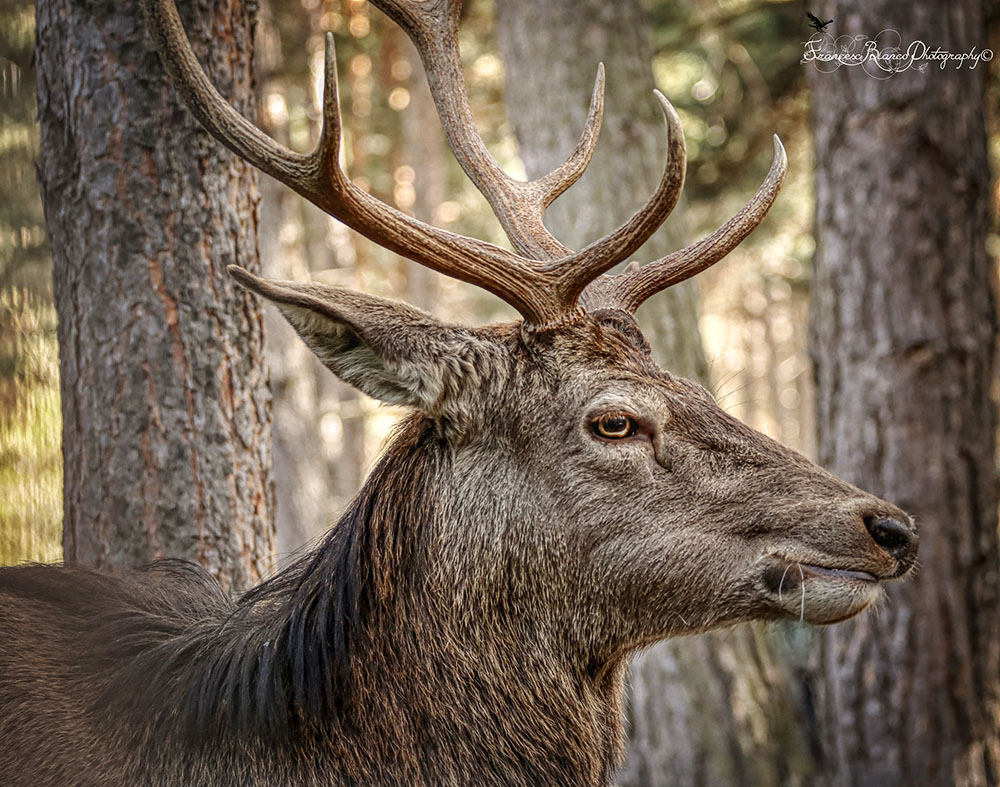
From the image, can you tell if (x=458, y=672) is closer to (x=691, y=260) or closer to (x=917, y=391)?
(x=691, y=260)

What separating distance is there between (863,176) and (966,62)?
0.96m

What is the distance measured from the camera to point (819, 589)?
277 centimetres

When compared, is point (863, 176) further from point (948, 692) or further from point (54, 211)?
point (54, 211)

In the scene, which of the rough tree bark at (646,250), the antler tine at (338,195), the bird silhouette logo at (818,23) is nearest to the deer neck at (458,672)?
the antler tine at (338,195)

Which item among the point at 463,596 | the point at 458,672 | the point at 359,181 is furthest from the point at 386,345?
the point at 359,181

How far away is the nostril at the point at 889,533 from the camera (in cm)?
278

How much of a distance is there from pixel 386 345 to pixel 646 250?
375 cm

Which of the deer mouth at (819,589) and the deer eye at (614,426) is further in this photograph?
the deer eye at (614,426)

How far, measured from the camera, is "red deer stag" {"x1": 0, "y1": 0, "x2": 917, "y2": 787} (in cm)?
277

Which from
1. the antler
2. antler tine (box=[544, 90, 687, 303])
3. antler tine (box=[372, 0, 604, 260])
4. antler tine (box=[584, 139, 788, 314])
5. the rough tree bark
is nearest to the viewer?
the antler

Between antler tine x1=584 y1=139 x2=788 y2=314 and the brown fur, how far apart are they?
360 mm

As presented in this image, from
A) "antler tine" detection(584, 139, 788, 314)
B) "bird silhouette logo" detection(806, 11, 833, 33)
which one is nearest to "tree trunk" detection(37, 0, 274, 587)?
"antler tine" detection(584, 139, 788, 314)

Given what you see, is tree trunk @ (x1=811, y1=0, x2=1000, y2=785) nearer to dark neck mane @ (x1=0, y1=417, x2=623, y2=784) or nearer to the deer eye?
dark neck mane @ (x1=0, y1=417, x2=623, y2=784)

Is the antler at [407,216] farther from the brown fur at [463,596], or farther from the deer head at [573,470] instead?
the brown fur at [463,596]
